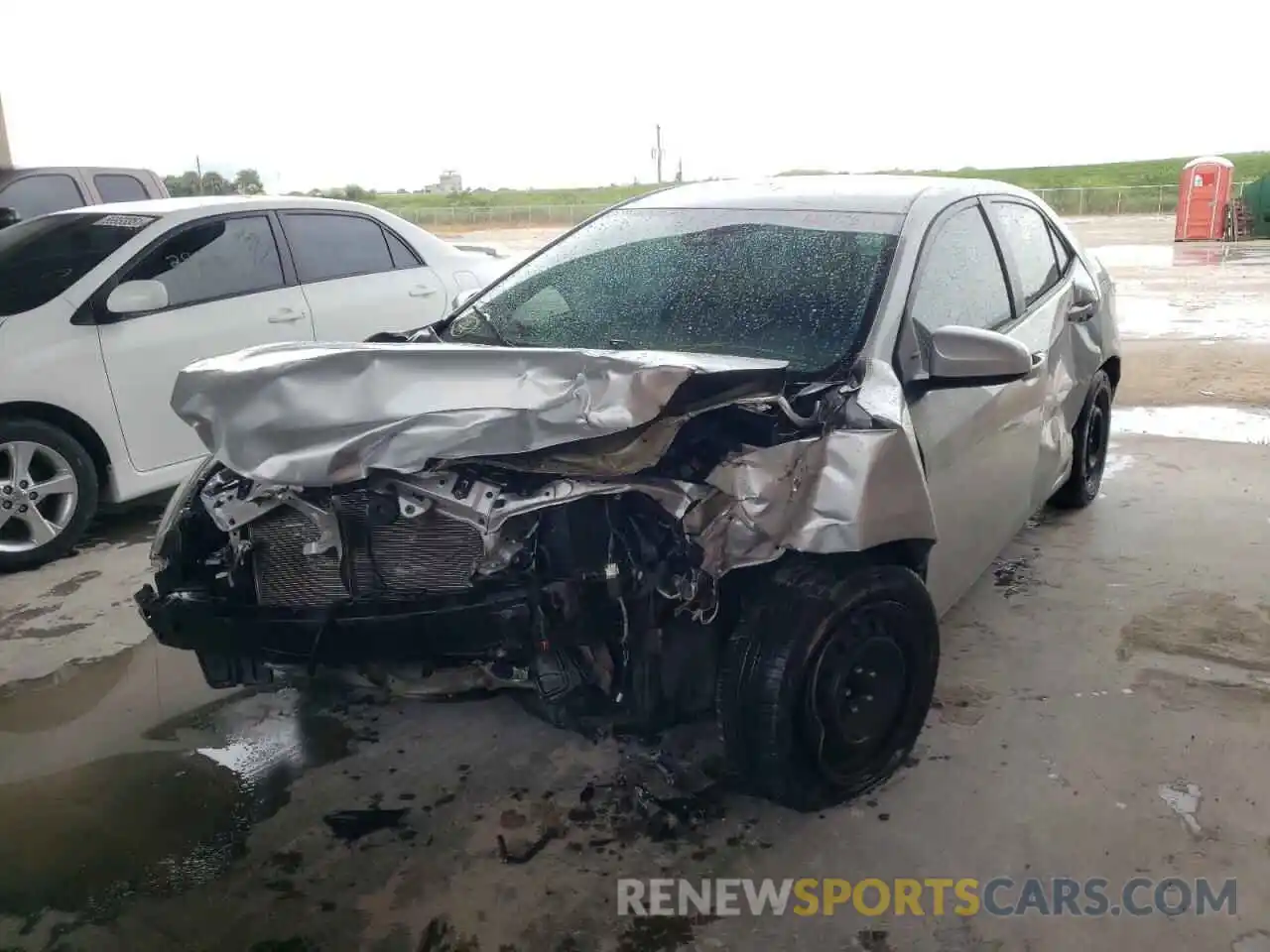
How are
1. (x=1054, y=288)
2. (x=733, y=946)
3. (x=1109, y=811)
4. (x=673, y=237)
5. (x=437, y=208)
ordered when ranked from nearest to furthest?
1. (x=733, y=946)
2. (x=1109, y=811)
3. (x=673, y=237)
4. (x=1054, y=288)
5. (x=437, y=208)

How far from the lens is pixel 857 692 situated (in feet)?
8.69

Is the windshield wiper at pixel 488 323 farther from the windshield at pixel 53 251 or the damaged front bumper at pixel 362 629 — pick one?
the windshield at pixel 53 251

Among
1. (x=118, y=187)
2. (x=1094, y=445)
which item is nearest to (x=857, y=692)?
(x=1094, y=445)

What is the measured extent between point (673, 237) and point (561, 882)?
2.08 meters

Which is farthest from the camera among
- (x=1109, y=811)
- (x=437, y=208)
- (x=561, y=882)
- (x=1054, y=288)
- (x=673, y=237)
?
(x=437, y=208)

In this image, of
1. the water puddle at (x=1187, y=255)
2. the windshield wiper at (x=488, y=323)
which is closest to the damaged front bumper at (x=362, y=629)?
the windshield wiper at (x=488, y=323)

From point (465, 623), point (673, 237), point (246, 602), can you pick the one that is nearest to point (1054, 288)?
point (673, 237)

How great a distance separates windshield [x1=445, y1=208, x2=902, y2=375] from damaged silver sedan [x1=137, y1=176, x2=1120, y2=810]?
0.05ft

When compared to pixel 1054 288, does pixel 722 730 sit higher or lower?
lower

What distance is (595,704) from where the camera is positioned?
252 cm

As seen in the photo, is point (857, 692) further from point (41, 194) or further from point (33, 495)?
point (41, 194)

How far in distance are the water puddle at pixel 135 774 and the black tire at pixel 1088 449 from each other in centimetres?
333

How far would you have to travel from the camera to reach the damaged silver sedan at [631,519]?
7.71ft

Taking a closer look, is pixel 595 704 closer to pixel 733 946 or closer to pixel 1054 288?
pixel 733 946
